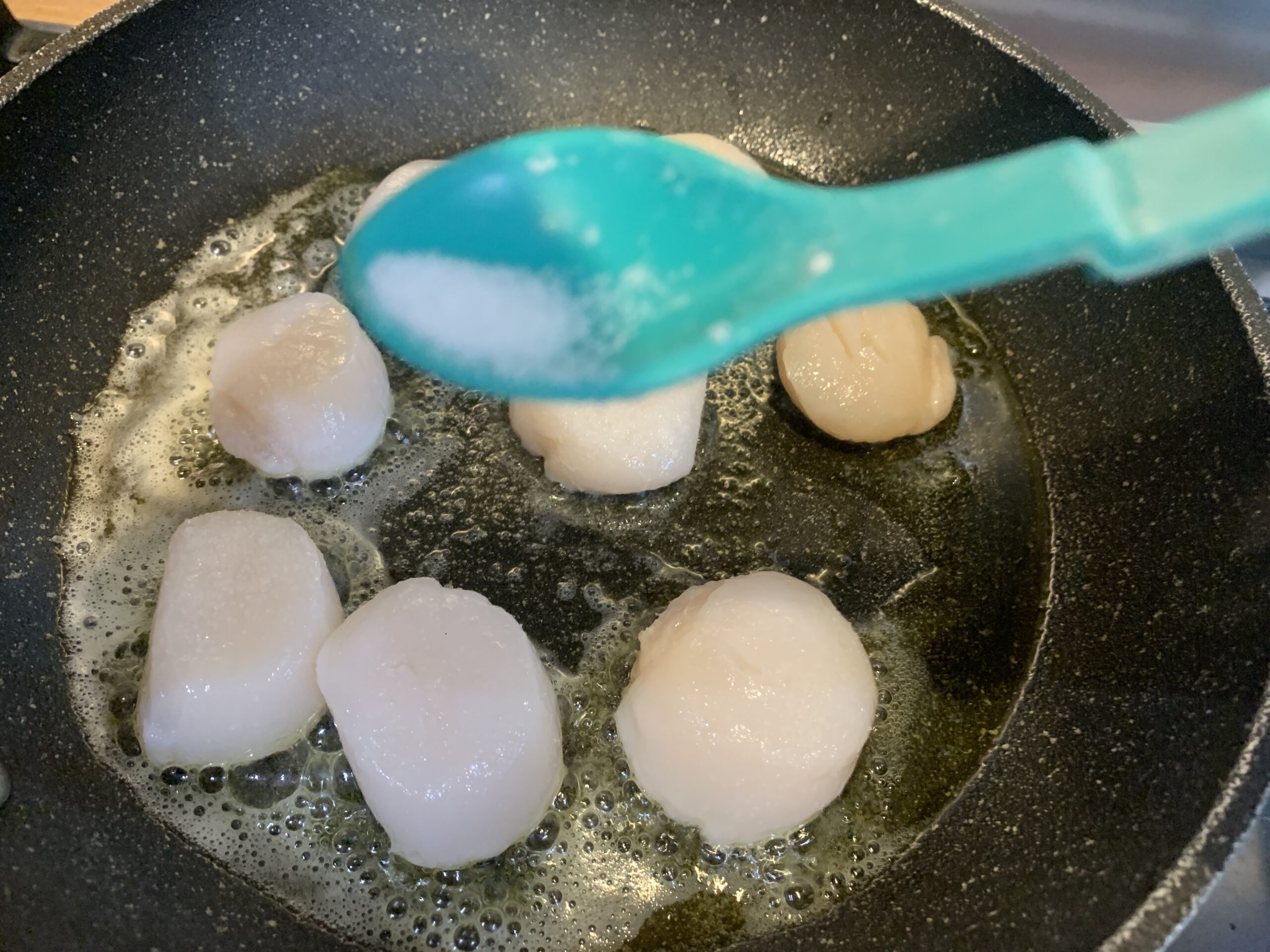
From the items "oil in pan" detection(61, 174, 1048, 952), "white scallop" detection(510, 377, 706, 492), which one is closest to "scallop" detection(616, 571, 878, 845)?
"oil in pan" detection(61, 174, 1048, 952)

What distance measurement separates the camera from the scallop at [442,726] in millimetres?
772

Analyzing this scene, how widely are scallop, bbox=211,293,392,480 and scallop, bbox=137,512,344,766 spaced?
96mm

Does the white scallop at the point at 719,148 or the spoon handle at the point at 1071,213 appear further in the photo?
the white scallop at the point at 719,148

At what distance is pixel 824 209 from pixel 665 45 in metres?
0.80

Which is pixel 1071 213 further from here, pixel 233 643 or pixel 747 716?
pixel 233 643

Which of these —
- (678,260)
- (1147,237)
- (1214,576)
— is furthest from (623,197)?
(1214,576)

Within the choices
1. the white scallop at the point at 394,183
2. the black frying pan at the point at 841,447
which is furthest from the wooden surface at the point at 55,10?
the white scallop at the point at 394,183

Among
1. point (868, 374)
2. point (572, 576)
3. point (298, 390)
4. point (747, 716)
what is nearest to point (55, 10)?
point (298, 390)

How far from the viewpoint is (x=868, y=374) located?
3.21ft

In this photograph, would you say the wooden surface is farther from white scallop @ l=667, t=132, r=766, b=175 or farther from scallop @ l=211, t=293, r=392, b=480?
white scallop @ l=667, t=132, r=766, b=175

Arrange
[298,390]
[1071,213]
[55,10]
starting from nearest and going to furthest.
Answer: [1071,213]
[298,390]
[55,10]

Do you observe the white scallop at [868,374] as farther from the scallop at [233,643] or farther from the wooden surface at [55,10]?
the wooden surface at [55,10]

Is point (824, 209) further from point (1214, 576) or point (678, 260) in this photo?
point (1214, 576)

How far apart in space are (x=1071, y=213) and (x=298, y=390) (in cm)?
74
